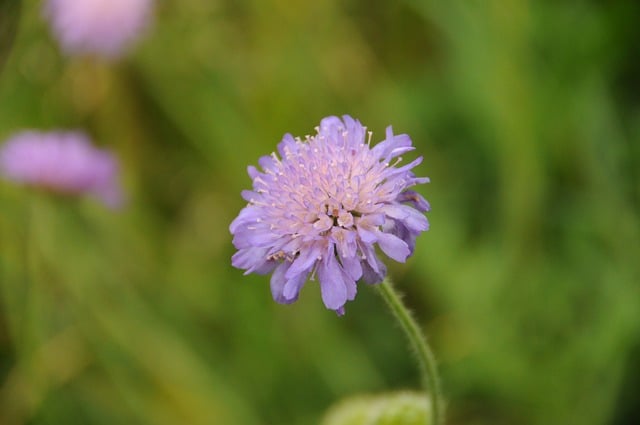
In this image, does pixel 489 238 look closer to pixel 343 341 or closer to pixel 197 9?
pixel 343 341

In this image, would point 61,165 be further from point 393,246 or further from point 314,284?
point 393,246

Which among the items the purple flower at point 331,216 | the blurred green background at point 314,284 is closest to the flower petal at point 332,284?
the purple flower at point 331,216

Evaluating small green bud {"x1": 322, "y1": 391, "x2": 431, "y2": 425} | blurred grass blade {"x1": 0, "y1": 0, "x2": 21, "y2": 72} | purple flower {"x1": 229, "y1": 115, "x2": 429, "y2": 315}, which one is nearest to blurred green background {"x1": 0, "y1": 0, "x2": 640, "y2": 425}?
blurred grass blade {"x1": 0, "y1": 0, "x2": 21, "y2": 72}

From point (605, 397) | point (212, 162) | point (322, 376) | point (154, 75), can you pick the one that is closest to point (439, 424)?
point (605, 397)

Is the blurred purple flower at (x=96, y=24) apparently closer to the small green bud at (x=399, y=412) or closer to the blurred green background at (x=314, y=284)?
the blurred green background at (x=314, y=284)

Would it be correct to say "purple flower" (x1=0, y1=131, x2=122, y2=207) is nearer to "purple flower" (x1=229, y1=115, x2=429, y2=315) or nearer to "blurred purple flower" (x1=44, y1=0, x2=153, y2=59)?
"blurred purple flower" (x1=44, y1=0, x2=153, y2=59)

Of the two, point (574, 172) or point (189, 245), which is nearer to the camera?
point (574, 172)
